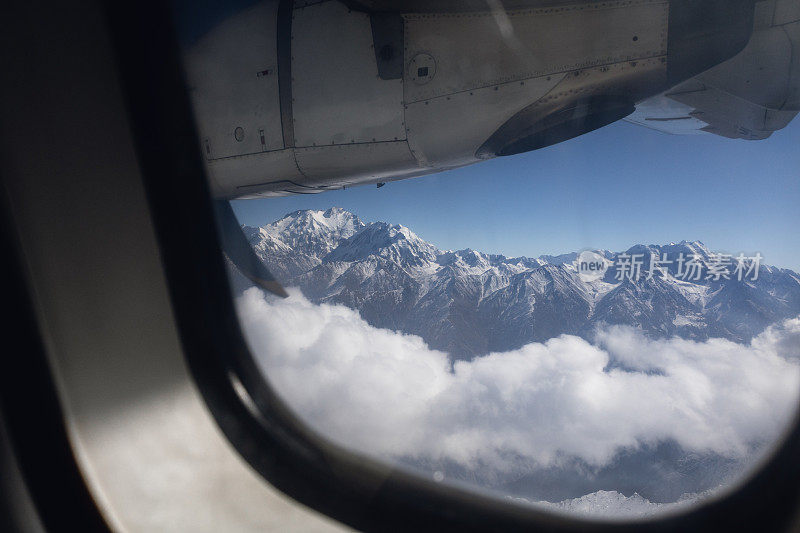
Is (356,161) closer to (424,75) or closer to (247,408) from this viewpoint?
(424,75)

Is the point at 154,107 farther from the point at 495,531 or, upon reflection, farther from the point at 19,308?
the point at 495,531

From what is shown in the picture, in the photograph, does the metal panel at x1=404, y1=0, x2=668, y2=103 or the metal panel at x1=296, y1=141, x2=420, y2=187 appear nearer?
the metal panel at x1=404, y1=0, x2=668, y2=103

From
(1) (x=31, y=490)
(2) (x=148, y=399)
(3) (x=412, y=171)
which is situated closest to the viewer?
(1) (x=31, y=490)

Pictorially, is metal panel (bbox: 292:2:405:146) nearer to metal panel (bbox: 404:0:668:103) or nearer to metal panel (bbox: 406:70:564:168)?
metal panel (bbox: 406:70:564:168)

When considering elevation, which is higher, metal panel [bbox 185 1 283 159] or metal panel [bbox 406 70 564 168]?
metal panel [bbox 185 1 283 159]

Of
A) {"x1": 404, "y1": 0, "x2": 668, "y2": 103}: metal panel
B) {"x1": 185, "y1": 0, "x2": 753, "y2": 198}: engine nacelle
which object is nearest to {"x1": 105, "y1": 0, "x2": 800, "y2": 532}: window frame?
{"x1": 185, "y1": 0, "x2": 753, "y2": 198}: engine nacelle

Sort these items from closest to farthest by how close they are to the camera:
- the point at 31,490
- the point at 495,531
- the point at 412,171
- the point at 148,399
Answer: the point at 31,490 < the point at 495,531 < the point at 148,399 < the point at 412,171

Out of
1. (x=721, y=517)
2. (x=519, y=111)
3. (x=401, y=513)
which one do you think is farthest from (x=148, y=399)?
(x=519, y=111)
